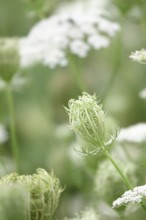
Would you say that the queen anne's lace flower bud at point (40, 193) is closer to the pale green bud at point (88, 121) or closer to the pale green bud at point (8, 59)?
the pale green bud at point (88, 121)

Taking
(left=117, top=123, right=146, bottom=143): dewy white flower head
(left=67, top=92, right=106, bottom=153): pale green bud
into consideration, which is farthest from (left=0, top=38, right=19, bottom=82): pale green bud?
(left=67, top=92, right=106, bottom=153): pale green bud

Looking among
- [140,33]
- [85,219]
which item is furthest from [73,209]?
[140,33]

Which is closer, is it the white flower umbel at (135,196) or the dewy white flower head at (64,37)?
the white flower umbel at (135,196)

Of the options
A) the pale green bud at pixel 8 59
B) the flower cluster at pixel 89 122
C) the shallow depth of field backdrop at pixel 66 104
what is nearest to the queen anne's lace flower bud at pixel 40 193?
the flower cluster at pixel 89 122

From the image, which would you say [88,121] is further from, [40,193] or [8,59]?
[8,59]

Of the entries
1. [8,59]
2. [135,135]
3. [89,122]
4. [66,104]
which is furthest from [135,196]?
[66,104]

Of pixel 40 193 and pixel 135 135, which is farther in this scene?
pixel 135 135
